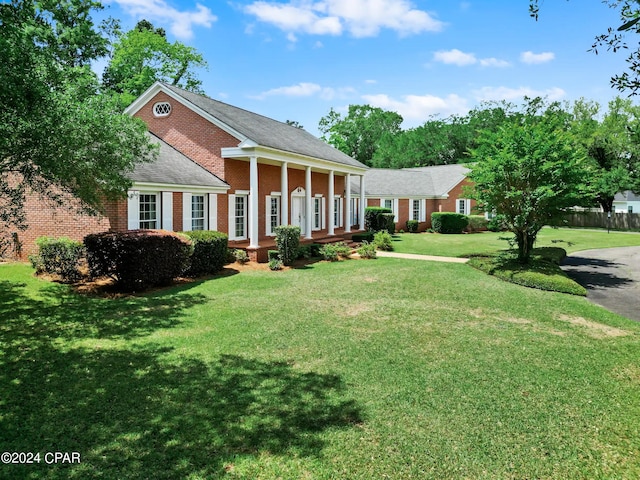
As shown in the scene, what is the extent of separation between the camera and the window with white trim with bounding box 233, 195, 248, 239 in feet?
66.7

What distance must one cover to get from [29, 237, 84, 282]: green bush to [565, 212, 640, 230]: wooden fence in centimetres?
4748

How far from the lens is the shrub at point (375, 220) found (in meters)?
32.1

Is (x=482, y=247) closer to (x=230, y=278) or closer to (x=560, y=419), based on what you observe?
(x=230, y=278)

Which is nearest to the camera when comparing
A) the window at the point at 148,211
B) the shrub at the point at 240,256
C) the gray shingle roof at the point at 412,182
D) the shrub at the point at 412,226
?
the window at the point at 148,211

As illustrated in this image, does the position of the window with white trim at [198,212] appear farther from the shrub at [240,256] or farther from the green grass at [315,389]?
the green grass at [315,389]

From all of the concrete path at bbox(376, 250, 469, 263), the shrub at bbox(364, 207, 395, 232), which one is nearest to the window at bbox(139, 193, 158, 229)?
the concrete path at bbox(376, 250, 469, 263)

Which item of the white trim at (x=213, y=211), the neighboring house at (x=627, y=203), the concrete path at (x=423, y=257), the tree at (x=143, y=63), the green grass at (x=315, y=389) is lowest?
the green grass at (x=315, y=389)

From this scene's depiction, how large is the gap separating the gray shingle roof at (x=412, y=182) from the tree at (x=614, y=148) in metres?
15.9

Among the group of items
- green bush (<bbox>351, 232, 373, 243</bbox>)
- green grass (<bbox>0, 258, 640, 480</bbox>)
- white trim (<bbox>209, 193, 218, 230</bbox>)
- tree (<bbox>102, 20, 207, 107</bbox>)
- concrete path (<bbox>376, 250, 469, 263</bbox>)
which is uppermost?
tree (<bbox>102, 20, 207, 107</bbox>)

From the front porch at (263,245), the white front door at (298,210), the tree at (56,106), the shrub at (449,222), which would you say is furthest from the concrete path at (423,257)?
the shrub at (449,222)

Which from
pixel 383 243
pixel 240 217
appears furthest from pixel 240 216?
pixel 383 243

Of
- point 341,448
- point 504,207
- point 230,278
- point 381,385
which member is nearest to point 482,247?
point 504,207

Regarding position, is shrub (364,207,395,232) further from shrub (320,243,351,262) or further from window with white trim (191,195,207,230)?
window with white trim (191,195,207,230)

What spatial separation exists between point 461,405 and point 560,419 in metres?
1.15
